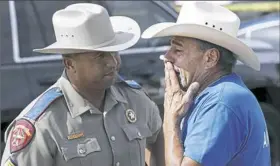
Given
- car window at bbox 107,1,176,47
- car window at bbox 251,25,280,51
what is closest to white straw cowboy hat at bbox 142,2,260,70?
car window at bbox 107,1,176,47

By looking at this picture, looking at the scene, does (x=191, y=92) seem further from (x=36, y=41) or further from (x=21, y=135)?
(x=36, y=41)

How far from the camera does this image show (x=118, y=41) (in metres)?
3.21

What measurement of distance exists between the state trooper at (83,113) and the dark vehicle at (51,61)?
1686mm

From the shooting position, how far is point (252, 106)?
265cm

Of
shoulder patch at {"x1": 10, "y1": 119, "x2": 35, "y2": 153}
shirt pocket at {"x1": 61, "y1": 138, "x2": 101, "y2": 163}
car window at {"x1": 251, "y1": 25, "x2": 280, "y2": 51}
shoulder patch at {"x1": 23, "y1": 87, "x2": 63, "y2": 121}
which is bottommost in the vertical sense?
car window at {"x1": 251, "y1": 25, "x2": 280, "y2": 51}

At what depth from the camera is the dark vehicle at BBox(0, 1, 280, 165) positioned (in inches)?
190

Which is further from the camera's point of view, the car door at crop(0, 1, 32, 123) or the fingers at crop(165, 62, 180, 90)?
the car door at crop(0, 1, 32, 123)

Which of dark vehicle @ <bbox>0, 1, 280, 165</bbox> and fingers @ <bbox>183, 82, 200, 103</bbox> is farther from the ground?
fingers @ <bbox>183, 82, 200, 103</bbox>

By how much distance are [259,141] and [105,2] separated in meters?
3.04

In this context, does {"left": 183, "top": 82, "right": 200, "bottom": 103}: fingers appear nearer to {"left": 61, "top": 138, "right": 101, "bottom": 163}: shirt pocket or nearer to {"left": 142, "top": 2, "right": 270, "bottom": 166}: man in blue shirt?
{"left": 142, "top": 2, "right": 270, "bottom": 166}: man in blue shirt

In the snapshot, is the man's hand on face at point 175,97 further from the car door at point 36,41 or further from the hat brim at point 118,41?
the car door at point 36,41

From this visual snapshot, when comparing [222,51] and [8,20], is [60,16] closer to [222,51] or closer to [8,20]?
[222,51]

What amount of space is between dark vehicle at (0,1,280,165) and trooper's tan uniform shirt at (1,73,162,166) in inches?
64.0

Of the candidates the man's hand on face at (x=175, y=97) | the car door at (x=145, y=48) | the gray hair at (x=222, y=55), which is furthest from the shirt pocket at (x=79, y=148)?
the car door at (x=145, y=48)
